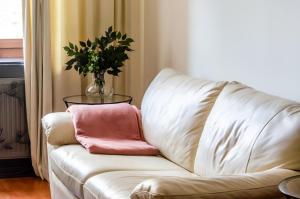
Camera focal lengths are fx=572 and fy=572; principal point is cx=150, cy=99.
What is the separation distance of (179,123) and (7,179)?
72.9 inches

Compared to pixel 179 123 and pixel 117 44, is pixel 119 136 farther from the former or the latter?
pixel 117 44

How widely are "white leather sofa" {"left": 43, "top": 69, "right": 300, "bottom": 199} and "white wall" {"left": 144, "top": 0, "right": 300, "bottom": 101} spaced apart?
225mm

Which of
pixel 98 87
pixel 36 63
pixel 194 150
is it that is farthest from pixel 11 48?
pixel 194 150

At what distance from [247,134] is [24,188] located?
7.10 feet

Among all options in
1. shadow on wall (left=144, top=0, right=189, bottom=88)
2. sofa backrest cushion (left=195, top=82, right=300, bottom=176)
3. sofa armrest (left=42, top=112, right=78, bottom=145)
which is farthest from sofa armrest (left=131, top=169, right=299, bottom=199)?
shadow on wall (left=144, top=0, right=189, bottom=88)

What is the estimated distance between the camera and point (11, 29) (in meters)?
4.35

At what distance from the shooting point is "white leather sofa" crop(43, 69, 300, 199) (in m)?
1.97

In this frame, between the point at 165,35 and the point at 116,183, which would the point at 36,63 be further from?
the point at 116,183

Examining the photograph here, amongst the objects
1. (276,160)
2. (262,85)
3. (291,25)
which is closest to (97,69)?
(262,85)

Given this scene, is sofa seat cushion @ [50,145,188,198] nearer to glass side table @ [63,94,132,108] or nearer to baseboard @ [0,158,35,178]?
glass side table @ [63,94,132,108]

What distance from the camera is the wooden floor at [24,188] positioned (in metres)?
3.83

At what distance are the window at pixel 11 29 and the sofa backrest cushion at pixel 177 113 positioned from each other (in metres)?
1.42

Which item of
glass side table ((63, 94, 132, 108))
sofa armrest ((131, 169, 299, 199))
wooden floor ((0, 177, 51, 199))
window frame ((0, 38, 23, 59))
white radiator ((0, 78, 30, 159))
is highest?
window frame ((0, 38, 23, 59))

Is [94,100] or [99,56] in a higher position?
[99,56]
